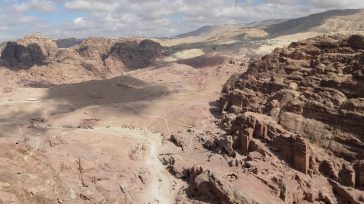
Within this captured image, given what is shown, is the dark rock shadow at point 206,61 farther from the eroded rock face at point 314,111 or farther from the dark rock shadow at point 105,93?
the eroded rock face at point 314,111

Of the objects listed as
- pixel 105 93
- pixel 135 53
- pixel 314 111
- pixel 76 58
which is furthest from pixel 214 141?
pixel 135 53

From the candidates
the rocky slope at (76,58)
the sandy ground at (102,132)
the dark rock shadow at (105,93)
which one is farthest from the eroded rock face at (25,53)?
the dark rock shadow at (105,93)

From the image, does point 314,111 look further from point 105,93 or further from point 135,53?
point 135,53

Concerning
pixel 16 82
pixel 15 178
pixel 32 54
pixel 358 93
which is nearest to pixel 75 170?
pixel 15 178

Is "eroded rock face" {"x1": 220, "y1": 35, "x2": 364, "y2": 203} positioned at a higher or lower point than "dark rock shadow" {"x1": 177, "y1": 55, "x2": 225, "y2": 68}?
higher

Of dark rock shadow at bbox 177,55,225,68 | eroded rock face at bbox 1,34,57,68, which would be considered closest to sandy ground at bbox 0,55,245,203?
dark rock shadow at bbox 177,55,225,68

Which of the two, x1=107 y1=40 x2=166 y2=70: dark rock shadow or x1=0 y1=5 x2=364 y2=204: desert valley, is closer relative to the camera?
x1=0 y1=5 x2=364 y2=204: desert valley

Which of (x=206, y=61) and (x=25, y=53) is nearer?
(x=206, y=61)

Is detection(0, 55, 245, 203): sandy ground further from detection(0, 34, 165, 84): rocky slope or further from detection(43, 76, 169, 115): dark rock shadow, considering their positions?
detection(0, 34, 165, 84): rocky slope

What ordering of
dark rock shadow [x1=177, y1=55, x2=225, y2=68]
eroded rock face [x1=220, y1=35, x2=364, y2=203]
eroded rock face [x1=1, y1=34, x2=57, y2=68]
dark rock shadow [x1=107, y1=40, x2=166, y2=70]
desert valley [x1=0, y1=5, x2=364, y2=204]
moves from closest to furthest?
desert valley [x1=0, y1=5, x2=364, y2=204] < eroded rock face [x1=220, y1=35, x2=364, y2=203] < dark rock shadow [x1=177, y1=55, x2=225, y2=68] < eroded rock face [x1=1, y1=34, x2=57, y2=68] < dark rock shadow [x1=107, y1=40, x2=166, y2=70]

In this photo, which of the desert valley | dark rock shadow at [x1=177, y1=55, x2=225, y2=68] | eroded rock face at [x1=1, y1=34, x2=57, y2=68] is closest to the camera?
the desert valley
